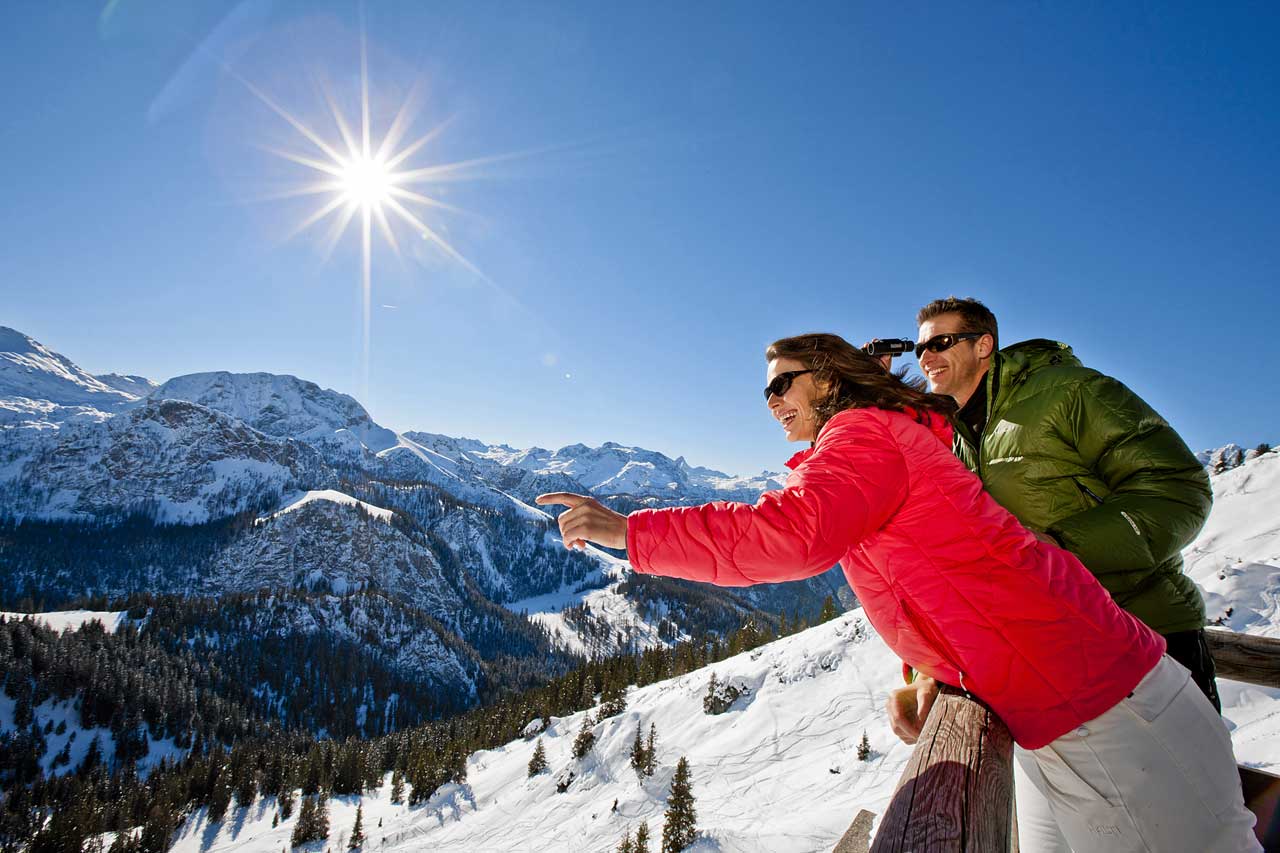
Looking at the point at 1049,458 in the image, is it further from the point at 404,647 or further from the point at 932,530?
the point at 404,647

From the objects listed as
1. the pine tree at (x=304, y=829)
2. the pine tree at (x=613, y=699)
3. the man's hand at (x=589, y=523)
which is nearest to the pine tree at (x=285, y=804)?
the pine tree at (x=304, y=829)

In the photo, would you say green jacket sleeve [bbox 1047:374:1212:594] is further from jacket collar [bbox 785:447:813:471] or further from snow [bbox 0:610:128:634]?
snow [bbox 0:610:128:634]

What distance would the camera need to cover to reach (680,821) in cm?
2156

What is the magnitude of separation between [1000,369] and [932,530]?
216 cm

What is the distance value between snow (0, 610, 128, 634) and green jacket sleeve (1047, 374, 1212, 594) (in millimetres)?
180708

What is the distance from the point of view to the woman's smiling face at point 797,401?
2.44 m

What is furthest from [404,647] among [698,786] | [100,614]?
[698,786]

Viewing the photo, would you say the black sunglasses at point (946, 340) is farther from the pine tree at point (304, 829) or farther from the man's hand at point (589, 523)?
the pine tree at point (304, 829)

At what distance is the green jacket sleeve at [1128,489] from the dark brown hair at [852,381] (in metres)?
1.13

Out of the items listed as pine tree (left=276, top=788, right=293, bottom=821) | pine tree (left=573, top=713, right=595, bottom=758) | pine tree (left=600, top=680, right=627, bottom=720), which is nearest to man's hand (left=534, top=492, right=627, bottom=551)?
pine tree (left=573, top=713, right=595, bottom=758)

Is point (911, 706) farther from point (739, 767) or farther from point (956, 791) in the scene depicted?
point (739, 767)

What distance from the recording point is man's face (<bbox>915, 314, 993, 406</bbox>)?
3766 mm

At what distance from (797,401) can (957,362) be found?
204cm

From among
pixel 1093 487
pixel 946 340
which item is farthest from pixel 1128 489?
pixel 946 340
